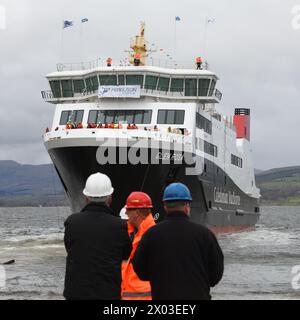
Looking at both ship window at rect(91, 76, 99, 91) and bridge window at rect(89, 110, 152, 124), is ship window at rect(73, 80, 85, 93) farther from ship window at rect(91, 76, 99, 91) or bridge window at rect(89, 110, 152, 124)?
bridge window at rect(89, 110, 152, 124)

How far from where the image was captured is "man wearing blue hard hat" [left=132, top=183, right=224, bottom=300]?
18.2ft

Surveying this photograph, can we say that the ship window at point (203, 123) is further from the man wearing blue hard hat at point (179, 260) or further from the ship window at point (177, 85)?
the man wearing blue hard hat at point (179, 260)

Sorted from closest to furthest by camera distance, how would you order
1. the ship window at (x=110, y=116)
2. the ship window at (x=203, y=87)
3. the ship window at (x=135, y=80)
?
1. the ship window at (x=110, y=116)
2. the ship window at (x=135, y=80)
3. the ship window at (x=203, y=87)

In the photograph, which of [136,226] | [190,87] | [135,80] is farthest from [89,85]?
[136,226]

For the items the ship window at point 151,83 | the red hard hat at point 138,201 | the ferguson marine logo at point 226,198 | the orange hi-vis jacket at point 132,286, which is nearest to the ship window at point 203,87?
the ship window at point 151,83

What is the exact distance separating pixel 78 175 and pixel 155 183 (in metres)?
3.23

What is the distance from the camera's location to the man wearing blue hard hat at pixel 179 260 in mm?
5562

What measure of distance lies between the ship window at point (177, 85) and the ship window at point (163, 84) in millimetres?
283

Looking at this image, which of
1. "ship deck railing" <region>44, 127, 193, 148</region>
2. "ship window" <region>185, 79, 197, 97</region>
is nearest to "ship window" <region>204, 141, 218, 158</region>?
"ship window" <region>185, 79, 197, 97</region>

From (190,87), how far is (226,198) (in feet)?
29.0

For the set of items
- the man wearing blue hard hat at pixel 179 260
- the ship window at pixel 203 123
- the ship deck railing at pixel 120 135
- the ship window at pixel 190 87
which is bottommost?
the man wearing blue hard hat at pixel 179 260

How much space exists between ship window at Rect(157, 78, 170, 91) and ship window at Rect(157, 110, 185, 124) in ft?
5.06
